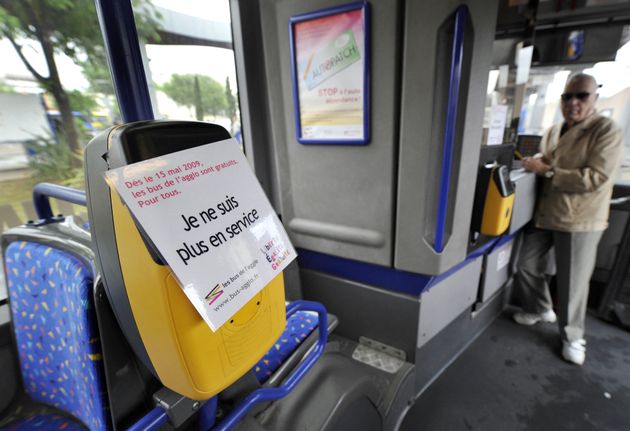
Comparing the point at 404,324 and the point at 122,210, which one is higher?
the point at 122,210

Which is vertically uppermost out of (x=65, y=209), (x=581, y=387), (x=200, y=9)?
(x=200, y=9)

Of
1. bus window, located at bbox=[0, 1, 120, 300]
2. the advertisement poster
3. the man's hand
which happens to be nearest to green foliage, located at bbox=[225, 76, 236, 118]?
the advertisement poster

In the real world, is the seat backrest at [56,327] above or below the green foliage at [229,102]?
below

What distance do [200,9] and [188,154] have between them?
4.66 feet

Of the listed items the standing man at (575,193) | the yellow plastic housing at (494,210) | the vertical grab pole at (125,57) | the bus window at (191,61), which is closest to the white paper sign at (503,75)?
the yellow plastic housing at (494,210)

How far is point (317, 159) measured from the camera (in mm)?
1662

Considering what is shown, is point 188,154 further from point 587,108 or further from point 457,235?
point 587,108

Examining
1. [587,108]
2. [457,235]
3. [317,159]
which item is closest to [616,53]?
[587,108]

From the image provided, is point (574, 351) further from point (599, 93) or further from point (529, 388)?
point (599, 93)

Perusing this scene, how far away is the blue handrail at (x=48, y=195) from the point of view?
44.4 inches

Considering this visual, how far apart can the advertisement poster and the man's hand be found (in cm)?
141

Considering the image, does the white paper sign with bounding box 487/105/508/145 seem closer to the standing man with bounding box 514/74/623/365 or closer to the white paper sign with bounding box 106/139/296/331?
the standing man with bounding box 514/74/623/365

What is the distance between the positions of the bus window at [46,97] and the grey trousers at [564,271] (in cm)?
279

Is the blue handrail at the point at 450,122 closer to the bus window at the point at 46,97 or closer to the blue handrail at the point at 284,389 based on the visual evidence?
the blue handrail at the point at 284,389
